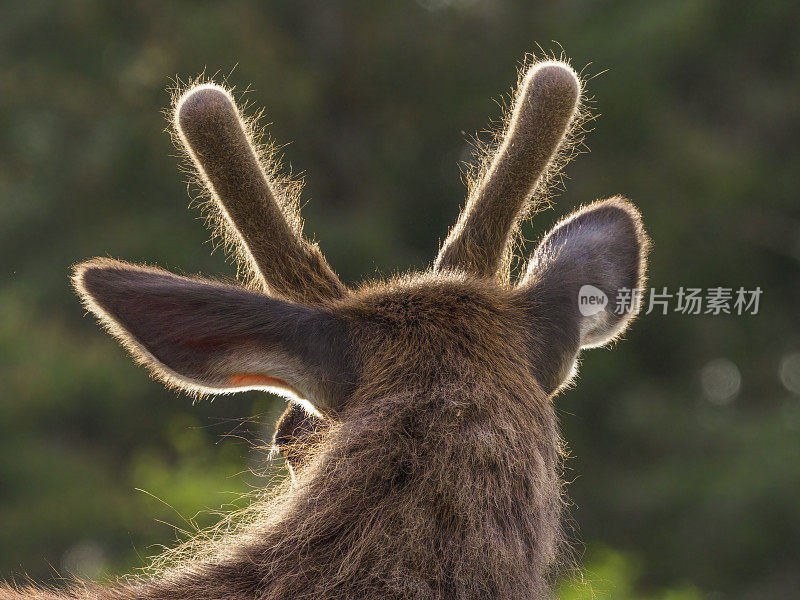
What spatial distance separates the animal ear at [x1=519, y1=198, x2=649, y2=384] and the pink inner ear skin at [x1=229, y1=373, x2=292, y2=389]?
74cm

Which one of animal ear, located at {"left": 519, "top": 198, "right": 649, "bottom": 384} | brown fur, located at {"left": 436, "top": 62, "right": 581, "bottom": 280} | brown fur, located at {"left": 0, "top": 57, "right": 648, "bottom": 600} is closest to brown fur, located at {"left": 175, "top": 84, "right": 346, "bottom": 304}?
brown fur, located at {"left": 0, "top": 57, "right": 648, "bottom": 600}

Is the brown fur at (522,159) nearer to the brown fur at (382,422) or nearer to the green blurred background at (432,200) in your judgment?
the brown fur at (382,422)

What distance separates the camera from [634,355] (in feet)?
55.9

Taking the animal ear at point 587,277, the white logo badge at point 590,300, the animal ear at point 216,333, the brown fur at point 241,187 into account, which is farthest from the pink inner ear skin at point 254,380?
the white logo badge at point 590,300

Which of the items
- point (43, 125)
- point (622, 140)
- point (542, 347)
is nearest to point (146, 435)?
point (43, 125)

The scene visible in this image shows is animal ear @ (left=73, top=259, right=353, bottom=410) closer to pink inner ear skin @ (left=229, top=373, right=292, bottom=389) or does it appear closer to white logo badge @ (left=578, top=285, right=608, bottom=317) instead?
pink inner ear skin @ (left=229, top=373, right=292, bottom=389)

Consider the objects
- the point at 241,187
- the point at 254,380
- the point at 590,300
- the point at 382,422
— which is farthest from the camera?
the point at 241,187

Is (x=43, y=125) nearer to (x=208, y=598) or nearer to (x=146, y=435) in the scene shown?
(x=146, y=435)

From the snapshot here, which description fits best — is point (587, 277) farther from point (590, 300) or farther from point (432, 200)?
point (432, 200)

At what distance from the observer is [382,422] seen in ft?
8.96

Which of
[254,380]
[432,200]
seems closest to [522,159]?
[254,380]

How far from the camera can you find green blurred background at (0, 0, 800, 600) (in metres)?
14.2

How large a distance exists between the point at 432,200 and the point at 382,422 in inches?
521

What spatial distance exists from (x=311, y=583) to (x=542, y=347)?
943 millimetres
